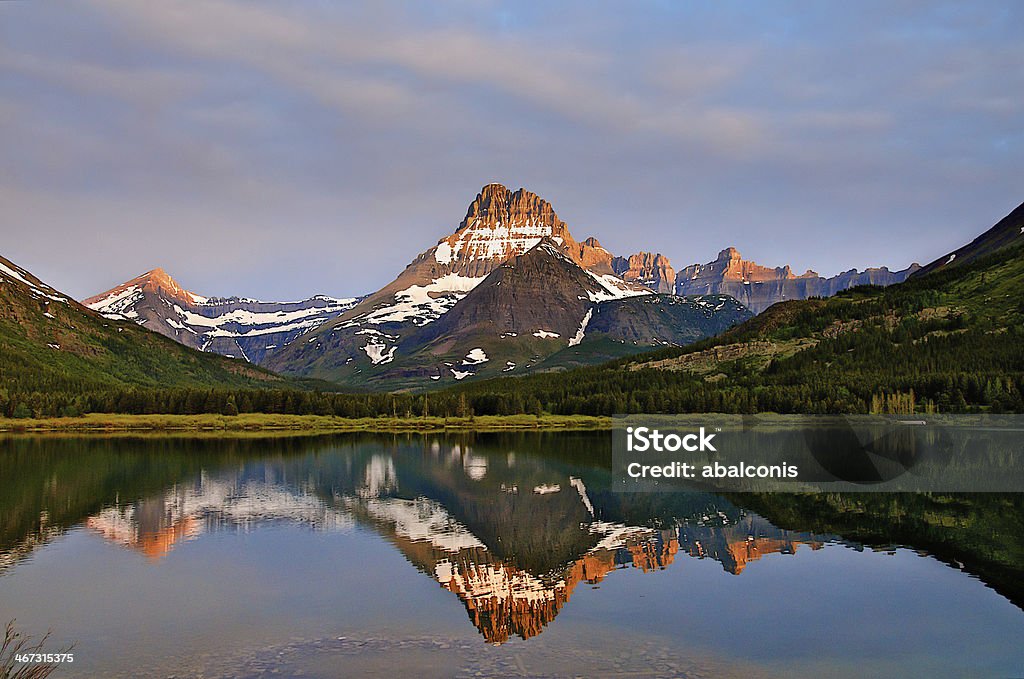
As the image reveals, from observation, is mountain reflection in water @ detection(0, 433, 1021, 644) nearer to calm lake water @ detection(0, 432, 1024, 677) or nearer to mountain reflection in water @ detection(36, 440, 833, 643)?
mountain reflection in water @ detection(36, 440, 833, 643)

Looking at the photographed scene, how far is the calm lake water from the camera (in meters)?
42.3

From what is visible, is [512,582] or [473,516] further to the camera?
[473,516]

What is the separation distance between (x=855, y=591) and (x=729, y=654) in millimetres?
17012

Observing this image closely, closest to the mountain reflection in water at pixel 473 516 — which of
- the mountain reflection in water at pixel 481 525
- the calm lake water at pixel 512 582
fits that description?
the mountain reflection in water at pixel 481 525

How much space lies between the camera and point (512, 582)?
195 ft

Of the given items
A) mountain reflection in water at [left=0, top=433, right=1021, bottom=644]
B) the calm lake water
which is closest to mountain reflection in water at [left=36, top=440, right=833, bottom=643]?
mountain reflection in water at [left=0, top=433, right=1021, bottom=644]

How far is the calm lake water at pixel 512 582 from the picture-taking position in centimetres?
4228

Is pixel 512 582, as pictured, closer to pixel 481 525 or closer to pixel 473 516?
pixel 481 525

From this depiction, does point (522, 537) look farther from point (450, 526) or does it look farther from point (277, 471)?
point (277, 471)

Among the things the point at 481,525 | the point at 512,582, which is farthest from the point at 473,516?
the point at 512,582

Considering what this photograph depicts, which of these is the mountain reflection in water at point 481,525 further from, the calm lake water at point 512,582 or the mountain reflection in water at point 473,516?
the calm lake water at point 512,582

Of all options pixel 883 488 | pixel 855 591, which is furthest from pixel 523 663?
pixel 883 488

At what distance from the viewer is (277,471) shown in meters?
138

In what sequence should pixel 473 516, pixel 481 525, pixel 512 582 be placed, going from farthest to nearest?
pixel 473 516 < pixel 481 525 < pixel 512 582
